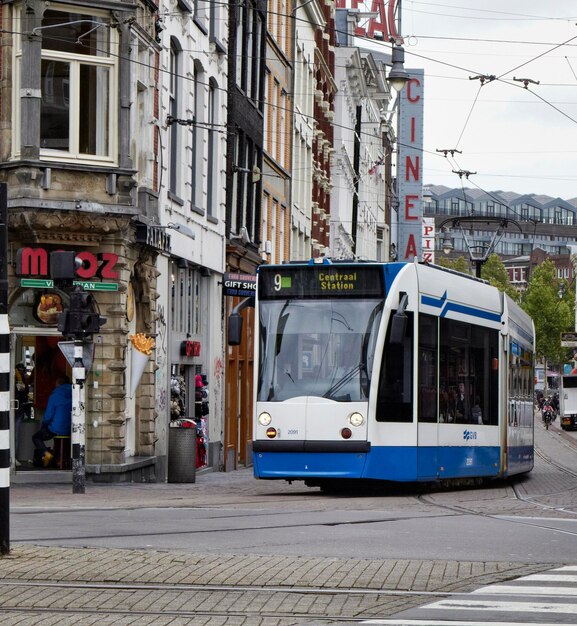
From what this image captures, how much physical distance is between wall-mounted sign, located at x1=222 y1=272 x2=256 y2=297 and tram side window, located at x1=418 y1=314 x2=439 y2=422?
441 inches

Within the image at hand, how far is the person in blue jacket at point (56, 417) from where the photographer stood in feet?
80.3

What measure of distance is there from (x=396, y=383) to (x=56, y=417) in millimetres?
6420

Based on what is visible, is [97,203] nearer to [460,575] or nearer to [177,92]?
[177,92]

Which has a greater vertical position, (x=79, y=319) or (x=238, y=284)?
(x=238, y=284)

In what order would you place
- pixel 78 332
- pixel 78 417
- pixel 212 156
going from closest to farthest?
1. pixel 78 332
2. pixel 78 417
3. pixel 212 156

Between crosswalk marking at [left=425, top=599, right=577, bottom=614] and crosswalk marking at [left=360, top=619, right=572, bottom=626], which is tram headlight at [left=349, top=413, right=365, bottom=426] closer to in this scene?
crosswalk marking at [left=425, top=599, right=577, bottom=614]

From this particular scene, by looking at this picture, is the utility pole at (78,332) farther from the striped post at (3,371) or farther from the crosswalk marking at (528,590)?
the crosswalk marking at (528,590)

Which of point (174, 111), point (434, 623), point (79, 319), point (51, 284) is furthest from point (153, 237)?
point (434, 623)

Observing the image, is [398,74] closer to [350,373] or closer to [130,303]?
[130,303]

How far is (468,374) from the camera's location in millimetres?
22969

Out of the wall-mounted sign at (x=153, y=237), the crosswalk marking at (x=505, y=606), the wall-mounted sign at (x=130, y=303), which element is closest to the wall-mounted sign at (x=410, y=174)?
the wall-mounted sign at (x=153, y=237)

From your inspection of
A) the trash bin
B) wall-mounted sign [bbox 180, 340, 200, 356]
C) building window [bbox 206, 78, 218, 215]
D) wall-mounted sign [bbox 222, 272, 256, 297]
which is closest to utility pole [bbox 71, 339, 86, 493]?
the trash bin

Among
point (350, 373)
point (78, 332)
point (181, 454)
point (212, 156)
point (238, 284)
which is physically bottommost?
point (181, 454)

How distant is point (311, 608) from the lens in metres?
9.85
